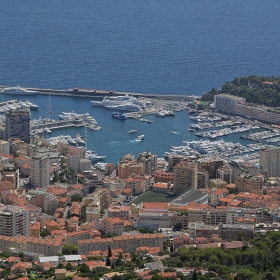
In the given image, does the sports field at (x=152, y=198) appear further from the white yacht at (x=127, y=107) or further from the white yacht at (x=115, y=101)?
the white yacht at (x=115, y=101)

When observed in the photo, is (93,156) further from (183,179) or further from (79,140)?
(183,179)

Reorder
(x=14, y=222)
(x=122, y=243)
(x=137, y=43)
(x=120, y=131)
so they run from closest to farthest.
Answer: (x=122, y=243) < (x=14, y=222) < (x=120, y=131) < (x=137, y=43)

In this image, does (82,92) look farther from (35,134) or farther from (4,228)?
(4,228)

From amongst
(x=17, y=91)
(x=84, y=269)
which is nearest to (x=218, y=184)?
(x=84, y=269)

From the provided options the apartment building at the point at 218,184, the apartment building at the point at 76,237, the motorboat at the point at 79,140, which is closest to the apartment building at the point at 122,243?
the apartment building at the point at 76,237

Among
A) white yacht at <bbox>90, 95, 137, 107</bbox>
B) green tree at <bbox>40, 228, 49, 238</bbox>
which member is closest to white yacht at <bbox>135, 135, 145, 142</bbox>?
white yacht at <bbox>90, 95, 137, 107</bbox>

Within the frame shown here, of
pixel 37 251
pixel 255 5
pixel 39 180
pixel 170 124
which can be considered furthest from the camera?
pixel 255 5

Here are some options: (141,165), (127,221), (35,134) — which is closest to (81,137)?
(35,134)
